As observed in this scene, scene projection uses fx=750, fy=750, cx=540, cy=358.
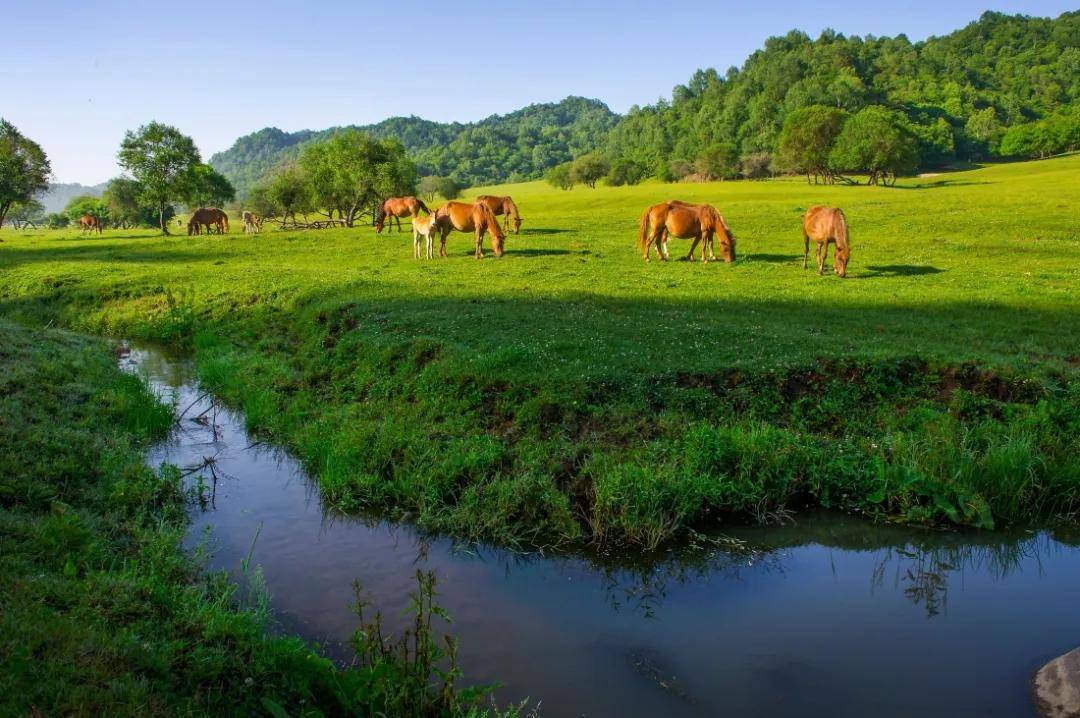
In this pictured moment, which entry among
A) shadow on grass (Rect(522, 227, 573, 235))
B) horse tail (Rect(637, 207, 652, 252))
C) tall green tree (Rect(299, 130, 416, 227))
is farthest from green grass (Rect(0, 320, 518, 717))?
tall green tree (Rect(299, 130, 416, 227))

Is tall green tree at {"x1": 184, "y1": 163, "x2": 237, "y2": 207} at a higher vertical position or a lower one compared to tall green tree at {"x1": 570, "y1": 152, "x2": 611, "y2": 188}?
lower

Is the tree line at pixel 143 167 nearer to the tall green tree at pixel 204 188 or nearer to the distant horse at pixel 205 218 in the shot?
the tall green tree at pixel 204 188

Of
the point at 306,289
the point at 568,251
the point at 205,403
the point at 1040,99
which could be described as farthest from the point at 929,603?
the point at 1040,99

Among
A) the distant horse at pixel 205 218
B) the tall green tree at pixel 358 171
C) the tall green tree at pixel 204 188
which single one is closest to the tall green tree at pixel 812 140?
the tall green tree at pixel 358 171

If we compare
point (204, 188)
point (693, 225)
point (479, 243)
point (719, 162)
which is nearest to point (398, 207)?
point (479, 243)

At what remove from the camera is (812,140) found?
73250mm

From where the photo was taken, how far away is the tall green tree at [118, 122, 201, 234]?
48.8 m

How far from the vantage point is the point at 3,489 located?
746 cm

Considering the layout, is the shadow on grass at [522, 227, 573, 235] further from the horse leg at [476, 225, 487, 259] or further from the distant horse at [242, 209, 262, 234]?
the distant horse at [242, 209, 262, 234]

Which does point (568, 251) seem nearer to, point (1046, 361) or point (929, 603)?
point (1046, 361)

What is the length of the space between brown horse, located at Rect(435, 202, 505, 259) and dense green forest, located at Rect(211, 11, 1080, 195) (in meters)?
52.8

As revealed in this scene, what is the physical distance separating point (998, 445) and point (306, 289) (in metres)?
15.6

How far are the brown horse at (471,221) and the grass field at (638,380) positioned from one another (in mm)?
3049

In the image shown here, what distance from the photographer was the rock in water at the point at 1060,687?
519 centimetres
